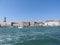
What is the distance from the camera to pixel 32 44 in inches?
695

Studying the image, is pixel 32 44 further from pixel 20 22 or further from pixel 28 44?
pixel 20 22

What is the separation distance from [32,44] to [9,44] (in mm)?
2470

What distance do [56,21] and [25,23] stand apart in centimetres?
3131

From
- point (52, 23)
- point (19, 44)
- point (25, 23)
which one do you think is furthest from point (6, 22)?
point (19, 44)

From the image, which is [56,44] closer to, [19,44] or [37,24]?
[19,44]

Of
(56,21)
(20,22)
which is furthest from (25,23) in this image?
(56,21)

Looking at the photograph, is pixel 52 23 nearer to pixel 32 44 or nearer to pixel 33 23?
pixel 33 23

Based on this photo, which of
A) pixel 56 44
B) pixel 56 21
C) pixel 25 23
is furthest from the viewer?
pixel 56 21

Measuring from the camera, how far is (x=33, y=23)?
5901 inches

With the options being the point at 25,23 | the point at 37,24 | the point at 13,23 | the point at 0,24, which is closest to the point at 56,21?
the point at 37,24

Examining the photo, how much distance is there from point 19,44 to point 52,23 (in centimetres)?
13690

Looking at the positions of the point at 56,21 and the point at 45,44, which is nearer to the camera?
the point at 45,44

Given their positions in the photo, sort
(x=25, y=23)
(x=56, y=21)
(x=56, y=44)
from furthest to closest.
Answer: (x=56, y=21) < (x=25, y=23) < (x=56, y=44)

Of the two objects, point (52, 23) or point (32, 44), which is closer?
point (32, 44)
